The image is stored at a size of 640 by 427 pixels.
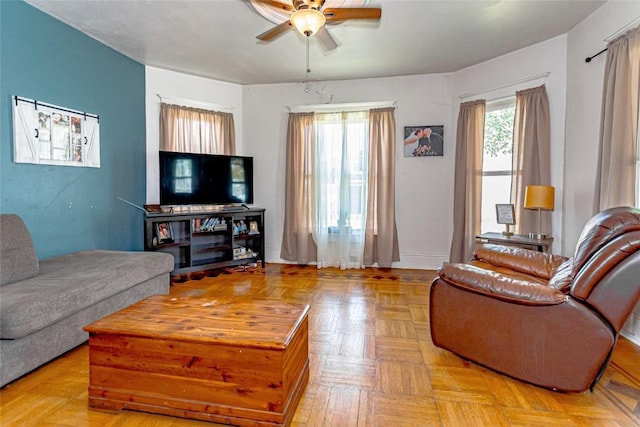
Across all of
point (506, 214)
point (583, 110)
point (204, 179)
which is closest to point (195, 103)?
point (204, 179)

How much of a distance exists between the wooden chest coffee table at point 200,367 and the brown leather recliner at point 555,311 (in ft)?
3.26

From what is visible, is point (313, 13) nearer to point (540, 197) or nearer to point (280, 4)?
point (280, 4)

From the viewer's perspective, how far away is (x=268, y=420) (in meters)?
1.44

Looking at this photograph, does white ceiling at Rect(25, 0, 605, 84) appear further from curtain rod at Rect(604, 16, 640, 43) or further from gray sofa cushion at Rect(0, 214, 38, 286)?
gray sofa cushion at Rect(0, 214, 38, 286)

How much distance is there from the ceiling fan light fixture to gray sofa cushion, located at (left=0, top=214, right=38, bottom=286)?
92.6 inches

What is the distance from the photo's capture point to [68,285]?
2.03 meters

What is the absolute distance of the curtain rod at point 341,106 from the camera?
4.40 meters

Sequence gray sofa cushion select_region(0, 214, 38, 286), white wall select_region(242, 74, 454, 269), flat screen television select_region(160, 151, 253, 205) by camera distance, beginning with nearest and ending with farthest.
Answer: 1. gray sofa cushion select_region(0, 214, 38, 286)
2. flat screen television select_region(160, 151, 253, 205)
3. white wall select_region(242, 74, 454, 269)

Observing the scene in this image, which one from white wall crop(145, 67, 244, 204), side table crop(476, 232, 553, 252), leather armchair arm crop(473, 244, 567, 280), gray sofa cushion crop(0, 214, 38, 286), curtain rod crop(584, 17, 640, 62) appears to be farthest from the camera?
white wall crop(145, 67, 244, 204)

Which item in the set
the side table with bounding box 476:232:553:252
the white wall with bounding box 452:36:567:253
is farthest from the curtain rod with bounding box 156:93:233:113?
the side table with bounding box 476:232:553:252

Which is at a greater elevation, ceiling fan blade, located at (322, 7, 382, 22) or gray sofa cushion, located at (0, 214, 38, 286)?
ceiling fan blade, located at (322, 7, 382, 22)

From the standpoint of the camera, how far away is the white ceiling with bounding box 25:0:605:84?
2.76 m

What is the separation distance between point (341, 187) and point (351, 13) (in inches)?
95.2

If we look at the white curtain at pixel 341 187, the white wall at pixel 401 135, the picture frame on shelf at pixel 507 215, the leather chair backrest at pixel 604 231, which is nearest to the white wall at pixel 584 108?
the picture frame on shelf at pixel 507 215
